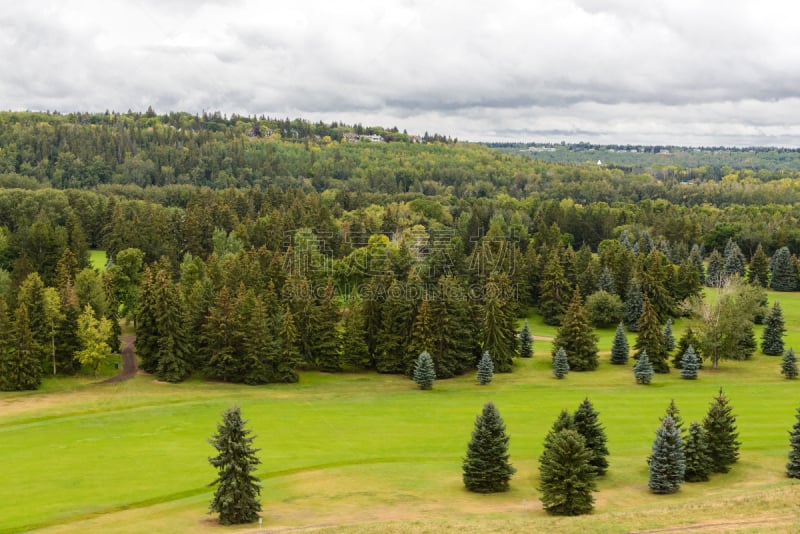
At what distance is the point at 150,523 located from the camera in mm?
35062

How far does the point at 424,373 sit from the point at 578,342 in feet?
57.2

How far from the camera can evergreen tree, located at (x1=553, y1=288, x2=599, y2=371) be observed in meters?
76.3

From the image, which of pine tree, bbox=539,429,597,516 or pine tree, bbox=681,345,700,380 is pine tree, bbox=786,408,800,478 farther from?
pine tree, bbox=681,345,700,380

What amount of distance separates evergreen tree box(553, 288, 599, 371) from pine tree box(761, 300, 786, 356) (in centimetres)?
2003

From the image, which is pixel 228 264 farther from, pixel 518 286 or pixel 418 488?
pixel 418 488

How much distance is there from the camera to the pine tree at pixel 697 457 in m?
42.7

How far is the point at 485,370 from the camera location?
234 ft

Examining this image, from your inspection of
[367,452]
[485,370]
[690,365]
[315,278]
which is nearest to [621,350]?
[690,365]

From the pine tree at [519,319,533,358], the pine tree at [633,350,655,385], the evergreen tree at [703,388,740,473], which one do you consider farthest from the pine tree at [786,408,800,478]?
the pine tree at [519,319,533,358]

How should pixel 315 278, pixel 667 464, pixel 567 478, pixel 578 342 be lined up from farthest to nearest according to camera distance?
pixel 315 278
pixel 578 342
pixel 667 464
pixel 567 478

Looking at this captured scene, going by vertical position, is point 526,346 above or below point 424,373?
above

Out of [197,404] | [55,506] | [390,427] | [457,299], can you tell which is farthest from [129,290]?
[55,506]

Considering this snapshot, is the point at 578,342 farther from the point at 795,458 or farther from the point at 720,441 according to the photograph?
the point at 795,458

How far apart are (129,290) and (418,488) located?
200 ft
